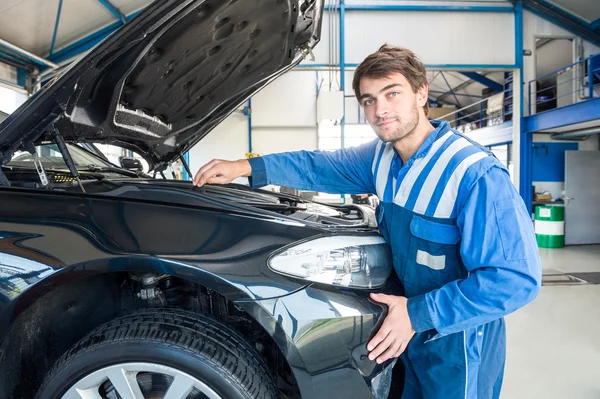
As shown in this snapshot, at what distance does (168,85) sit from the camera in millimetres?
1590

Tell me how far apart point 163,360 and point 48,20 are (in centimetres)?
782

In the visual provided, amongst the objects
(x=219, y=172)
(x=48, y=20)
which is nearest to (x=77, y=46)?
(x=48, y=20)

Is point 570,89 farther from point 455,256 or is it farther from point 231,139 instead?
point 455,256

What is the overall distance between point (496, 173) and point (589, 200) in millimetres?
7668

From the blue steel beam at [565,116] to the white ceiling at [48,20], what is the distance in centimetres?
715

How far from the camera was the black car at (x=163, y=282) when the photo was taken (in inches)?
38.2

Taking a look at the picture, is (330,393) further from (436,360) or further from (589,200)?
(589,200)

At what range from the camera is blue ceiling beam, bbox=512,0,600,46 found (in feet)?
25.5

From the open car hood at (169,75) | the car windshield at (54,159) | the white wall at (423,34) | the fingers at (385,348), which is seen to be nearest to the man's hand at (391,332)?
the fingers at (385,348)

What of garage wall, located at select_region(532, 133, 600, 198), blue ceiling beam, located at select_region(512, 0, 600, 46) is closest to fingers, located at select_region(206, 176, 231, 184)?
garage wall, located at select_region(532, 133, 600, 198)

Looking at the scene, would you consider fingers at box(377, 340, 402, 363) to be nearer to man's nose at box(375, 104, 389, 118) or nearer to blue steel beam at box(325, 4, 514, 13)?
man's nose at box(375, 104, 389, 118)

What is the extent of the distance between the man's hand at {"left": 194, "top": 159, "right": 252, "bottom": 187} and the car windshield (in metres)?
0.60

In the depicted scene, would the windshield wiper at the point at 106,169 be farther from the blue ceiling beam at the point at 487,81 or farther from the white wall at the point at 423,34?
the blue ceiling beam at the point at 487,81

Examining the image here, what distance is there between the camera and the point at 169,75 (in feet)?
4.94
